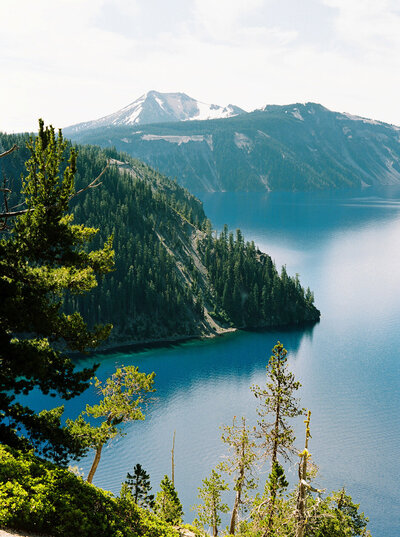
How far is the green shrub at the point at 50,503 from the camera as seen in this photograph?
60.2 feet

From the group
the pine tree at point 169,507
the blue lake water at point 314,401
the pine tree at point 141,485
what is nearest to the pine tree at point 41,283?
the pine tree at point 169,507

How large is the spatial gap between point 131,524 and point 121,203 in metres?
177

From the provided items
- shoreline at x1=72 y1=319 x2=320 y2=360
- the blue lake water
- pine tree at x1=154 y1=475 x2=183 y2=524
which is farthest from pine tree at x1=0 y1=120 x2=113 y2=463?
shoreline at x1=72 y1=319 x2=320 y2=360

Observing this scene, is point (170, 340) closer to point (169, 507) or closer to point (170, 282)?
point (170, 282)

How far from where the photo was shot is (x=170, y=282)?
6398 inches

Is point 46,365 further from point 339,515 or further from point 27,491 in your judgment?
point 339,515

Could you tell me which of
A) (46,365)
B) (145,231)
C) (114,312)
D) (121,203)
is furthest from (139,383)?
(121,203)

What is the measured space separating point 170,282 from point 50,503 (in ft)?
470

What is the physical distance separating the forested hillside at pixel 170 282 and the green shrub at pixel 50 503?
4839 inches

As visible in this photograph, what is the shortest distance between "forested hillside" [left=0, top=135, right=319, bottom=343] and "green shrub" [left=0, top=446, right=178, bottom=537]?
403ft

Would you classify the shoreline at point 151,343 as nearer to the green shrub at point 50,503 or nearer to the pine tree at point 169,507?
the pine tree at point 169,507

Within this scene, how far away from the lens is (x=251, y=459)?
3975cm

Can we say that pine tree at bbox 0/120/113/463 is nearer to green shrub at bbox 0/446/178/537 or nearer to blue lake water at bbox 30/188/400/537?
green shrub at bbox 0/446/178/537

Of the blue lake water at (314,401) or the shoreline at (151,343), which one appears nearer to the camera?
the blue lake water at (314,401)
